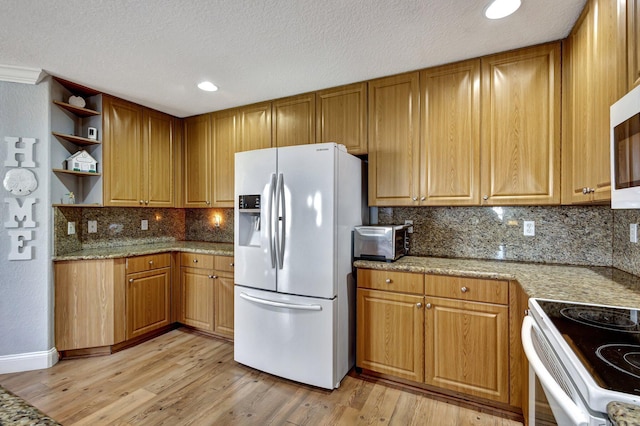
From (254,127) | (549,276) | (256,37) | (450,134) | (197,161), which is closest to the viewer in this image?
(549,276)

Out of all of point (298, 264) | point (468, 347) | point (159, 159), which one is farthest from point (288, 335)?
point (159, 159)

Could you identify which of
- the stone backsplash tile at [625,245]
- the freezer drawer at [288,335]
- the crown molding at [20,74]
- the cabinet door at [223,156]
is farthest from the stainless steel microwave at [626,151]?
the crown molding at [20,74]

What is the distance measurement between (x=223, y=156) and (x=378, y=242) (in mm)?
2032

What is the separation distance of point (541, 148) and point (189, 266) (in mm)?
3225

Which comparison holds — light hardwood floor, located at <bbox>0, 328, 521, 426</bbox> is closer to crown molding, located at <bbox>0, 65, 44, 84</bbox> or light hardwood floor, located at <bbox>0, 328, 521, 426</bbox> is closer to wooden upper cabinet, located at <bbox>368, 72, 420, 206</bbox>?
wooden upper cabinet, located at <bbox>368, 72, 420, 206</bbox>

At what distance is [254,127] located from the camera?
3191 mm

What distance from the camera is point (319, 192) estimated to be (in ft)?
7.23

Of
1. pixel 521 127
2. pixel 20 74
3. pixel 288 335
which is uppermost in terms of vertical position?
pixel 20 74

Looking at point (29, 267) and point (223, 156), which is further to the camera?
point (223, 156)

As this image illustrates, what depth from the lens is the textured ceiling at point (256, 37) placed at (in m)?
1.70

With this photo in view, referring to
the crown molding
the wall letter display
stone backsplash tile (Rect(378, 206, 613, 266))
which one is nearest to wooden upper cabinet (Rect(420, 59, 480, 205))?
stone backsplash tile (Rect(378, 206, 613, 266))

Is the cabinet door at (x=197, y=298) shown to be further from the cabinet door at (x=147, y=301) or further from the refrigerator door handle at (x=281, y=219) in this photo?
the refrigerator door handle at (x=281, y=219)

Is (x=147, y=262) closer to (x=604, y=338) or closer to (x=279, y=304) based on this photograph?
(x=279, y=304)

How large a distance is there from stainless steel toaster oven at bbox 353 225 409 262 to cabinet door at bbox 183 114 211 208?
76.1 inches
